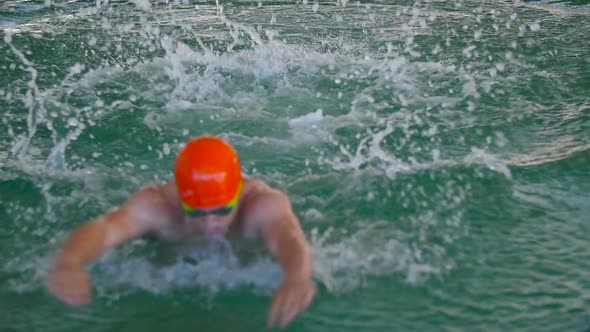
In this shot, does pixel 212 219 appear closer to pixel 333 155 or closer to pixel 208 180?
pixel 208 180

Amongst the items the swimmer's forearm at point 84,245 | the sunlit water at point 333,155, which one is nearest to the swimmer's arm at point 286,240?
the sunlit water at point 333,155

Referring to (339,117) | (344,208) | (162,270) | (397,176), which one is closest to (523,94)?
(339,117)

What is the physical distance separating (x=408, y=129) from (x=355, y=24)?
4211 mm

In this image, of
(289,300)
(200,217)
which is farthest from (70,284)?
(289,300)

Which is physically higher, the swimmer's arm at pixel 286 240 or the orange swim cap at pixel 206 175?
the orange swim cap at pixel 206 175

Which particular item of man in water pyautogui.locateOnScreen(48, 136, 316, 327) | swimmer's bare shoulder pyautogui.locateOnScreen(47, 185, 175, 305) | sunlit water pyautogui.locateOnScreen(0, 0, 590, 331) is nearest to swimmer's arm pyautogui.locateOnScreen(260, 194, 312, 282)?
man in water pyautogui.locateOnScreen(48, 136, 316, 327)

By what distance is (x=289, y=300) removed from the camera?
10.2ft

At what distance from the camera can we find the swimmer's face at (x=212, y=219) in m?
3.78

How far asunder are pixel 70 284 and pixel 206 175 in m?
0.83

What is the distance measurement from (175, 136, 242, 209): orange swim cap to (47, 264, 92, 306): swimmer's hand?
656 millimetres

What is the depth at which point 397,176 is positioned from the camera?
540 centimetres

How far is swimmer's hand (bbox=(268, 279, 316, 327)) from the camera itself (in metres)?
3.06

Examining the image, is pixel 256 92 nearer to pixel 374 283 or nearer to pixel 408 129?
pixel 408 129

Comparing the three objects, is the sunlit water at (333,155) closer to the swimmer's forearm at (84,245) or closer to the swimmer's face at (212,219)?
the swimmer's face at (212,219)
